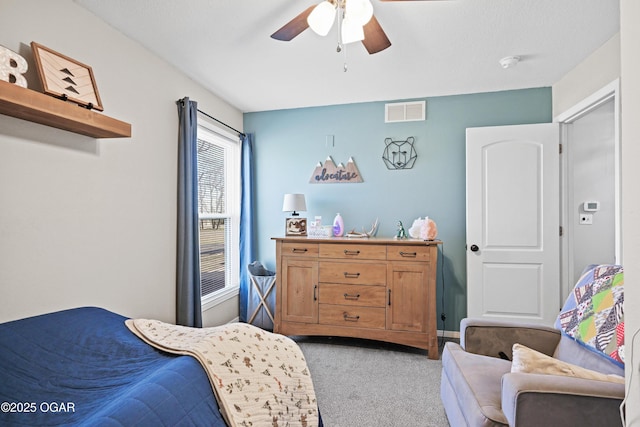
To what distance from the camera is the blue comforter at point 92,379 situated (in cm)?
96

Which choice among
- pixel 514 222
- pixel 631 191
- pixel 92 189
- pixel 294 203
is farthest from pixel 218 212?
pixel 631 191

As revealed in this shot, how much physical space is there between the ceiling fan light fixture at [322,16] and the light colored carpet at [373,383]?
7.23 feet

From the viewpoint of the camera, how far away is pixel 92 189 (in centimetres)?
202

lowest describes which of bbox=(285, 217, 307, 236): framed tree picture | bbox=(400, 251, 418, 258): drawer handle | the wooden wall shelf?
bbox=(400, 251, 418, 258): drawer handle

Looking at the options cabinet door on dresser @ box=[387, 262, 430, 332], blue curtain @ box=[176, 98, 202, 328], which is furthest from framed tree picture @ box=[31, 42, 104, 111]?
cabinet door on dresser @ box=[387, 262, 430, 332]

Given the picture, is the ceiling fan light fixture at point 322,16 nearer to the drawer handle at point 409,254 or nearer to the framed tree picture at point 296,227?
the drawer handle at point 409,254

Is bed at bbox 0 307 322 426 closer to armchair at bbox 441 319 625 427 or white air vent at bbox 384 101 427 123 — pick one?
armchair at bbox 441 319 625 427

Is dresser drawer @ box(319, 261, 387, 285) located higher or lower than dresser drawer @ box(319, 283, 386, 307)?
higher

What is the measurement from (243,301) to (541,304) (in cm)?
299

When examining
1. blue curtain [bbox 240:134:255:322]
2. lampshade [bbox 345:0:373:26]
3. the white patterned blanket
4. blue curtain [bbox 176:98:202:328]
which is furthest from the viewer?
blue curtain [bbox 240:134:255:322]

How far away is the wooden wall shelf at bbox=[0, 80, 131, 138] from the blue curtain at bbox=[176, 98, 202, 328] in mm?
802

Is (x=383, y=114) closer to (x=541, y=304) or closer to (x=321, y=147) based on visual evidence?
(x=321, y=147)

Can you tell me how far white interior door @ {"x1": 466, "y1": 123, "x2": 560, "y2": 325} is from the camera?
3.00 m

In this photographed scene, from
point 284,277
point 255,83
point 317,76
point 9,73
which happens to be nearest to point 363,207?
point 284,277
